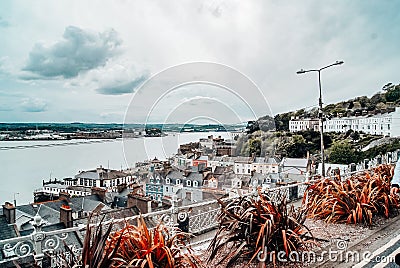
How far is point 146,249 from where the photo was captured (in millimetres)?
2068

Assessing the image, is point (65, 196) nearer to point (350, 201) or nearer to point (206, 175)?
point (206, 175)

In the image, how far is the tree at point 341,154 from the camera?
867 centimetres

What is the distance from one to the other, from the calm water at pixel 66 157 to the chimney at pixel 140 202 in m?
1.01

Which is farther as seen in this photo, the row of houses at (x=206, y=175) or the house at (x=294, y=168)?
the house at (x=294, y=168)

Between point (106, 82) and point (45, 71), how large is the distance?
1384mm

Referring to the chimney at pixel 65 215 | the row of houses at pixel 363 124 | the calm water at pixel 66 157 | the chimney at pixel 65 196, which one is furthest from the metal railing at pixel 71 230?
the row of houses at pixel 363 124

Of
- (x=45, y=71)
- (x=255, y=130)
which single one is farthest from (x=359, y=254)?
(x=45, y=71)

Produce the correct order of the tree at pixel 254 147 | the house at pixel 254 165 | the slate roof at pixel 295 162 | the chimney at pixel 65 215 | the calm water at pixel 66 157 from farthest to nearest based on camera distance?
the slate roof at pixel 295 162 < the tree at pixel 254 147 < the house at pixel 254 165 < the calm water at pixel 66 157 < the chimney at pixel 65 215

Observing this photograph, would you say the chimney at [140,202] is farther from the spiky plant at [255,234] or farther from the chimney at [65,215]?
the spiky plant at [255,234]

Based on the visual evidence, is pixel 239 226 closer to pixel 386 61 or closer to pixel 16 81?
pixel 16 81

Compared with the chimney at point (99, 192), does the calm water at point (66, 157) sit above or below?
above

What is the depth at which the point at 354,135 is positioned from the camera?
9453 millimetres

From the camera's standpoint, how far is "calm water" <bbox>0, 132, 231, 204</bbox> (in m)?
4.93

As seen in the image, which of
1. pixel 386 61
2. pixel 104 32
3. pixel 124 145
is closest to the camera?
pixel 124 145
